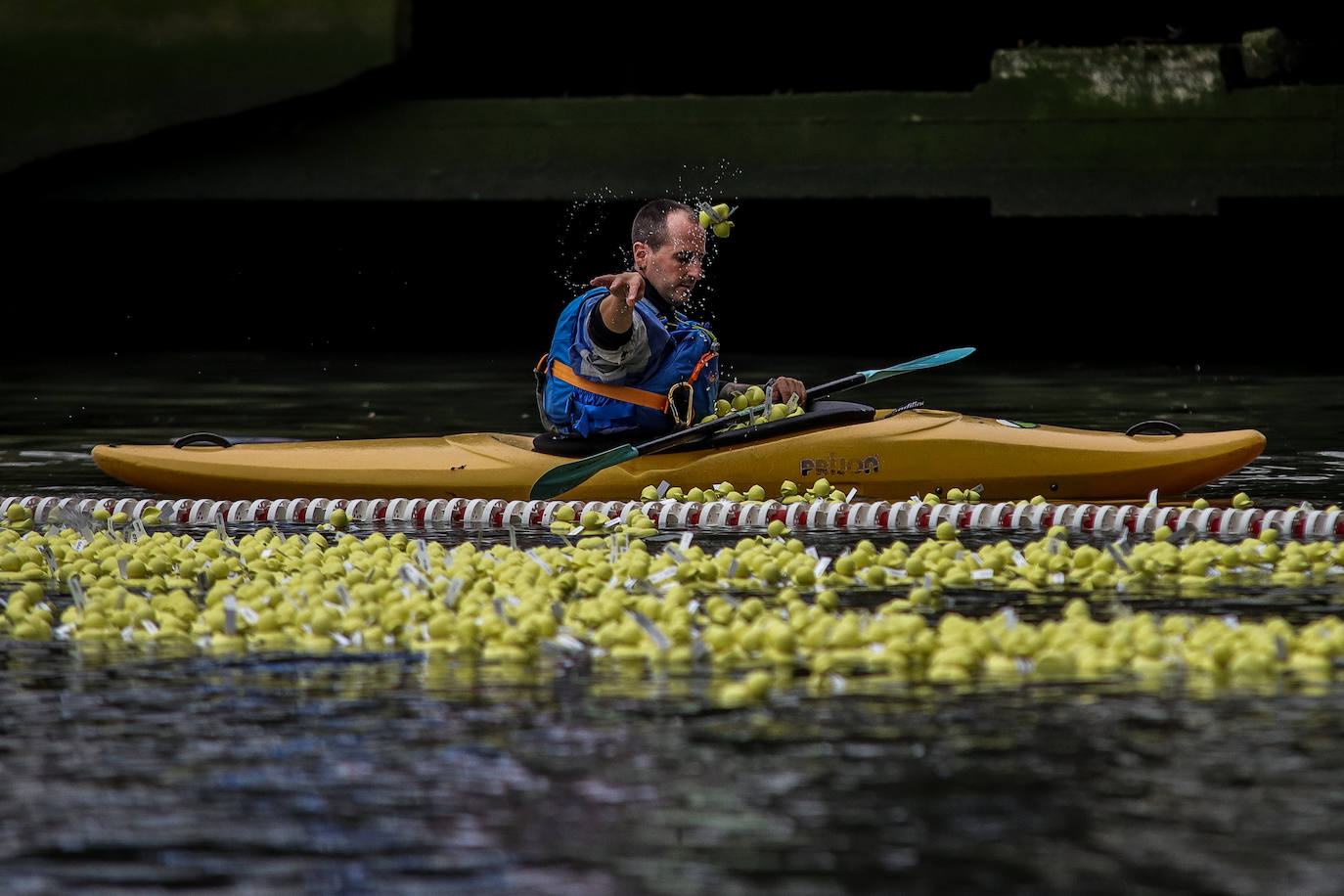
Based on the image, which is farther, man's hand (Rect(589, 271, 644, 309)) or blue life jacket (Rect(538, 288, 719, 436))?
blue life jacket (Rect(538, 288, 719, 436))

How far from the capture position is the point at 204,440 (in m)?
9.17

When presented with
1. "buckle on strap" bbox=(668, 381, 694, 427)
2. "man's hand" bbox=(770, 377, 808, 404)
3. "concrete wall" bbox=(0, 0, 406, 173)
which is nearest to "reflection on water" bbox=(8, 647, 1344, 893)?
"buckle on strap" bbox=(668, 381, 694, 427)

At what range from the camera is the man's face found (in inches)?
322

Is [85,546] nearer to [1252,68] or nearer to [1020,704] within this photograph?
[1020,704]

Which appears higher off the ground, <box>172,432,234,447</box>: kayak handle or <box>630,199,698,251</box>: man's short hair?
<box>630,199,698,251</box>: man's short hair

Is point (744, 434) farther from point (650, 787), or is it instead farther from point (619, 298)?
point (650, 787)

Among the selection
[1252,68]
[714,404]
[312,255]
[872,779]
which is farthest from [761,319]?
[872,779]

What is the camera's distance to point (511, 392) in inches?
598

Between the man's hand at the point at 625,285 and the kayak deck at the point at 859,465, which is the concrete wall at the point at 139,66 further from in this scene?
the man's hand at the point at 625,285

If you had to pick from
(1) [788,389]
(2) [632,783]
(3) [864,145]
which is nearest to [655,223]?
(1) [788,389]

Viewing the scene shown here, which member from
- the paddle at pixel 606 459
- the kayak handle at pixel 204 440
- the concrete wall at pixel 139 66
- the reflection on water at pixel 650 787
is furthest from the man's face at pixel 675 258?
the concrete wall at pixel 139 66

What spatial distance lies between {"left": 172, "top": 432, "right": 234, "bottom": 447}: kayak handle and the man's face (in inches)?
77.3

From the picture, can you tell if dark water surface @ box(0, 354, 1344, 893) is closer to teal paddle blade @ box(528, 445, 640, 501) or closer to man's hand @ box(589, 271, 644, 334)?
man's hand @ box(589, 271, 644, 334)

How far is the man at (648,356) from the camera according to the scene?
26.8 ft
